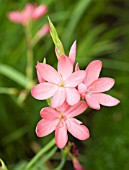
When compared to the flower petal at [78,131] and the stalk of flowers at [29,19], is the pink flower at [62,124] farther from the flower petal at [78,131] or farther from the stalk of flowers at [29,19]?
the stalk of flowers at [29,19]

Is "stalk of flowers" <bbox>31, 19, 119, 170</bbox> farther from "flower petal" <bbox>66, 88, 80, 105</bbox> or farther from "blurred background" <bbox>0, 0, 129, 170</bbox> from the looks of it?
"blurred background" <bbox>0, 0, 129, 170</bbox>

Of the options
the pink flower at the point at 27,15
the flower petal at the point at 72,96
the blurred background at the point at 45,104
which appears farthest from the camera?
the blurred background at the point at 45,104

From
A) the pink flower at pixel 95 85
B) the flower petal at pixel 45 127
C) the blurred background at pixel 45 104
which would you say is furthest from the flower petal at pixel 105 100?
the blurred background at pixel 45 104

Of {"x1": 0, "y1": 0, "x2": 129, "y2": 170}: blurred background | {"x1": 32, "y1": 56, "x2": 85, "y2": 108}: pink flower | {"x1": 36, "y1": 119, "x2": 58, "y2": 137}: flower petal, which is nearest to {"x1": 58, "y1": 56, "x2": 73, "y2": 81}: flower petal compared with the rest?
{"x1": 32, "y1": 56, "x2": 85, "y2": 108}: pink flower

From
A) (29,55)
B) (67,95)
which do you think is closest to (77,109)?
(67,95)

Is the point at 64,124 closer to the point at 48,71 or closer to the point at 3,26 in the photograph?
the point at 48,71

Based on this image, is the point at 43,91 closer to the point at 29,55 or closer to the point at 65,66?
the point at 65,66

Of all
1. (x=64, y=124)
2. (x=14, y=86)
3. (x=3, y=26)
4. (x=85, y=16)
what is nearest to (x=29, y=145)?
(x=14, y=86)
